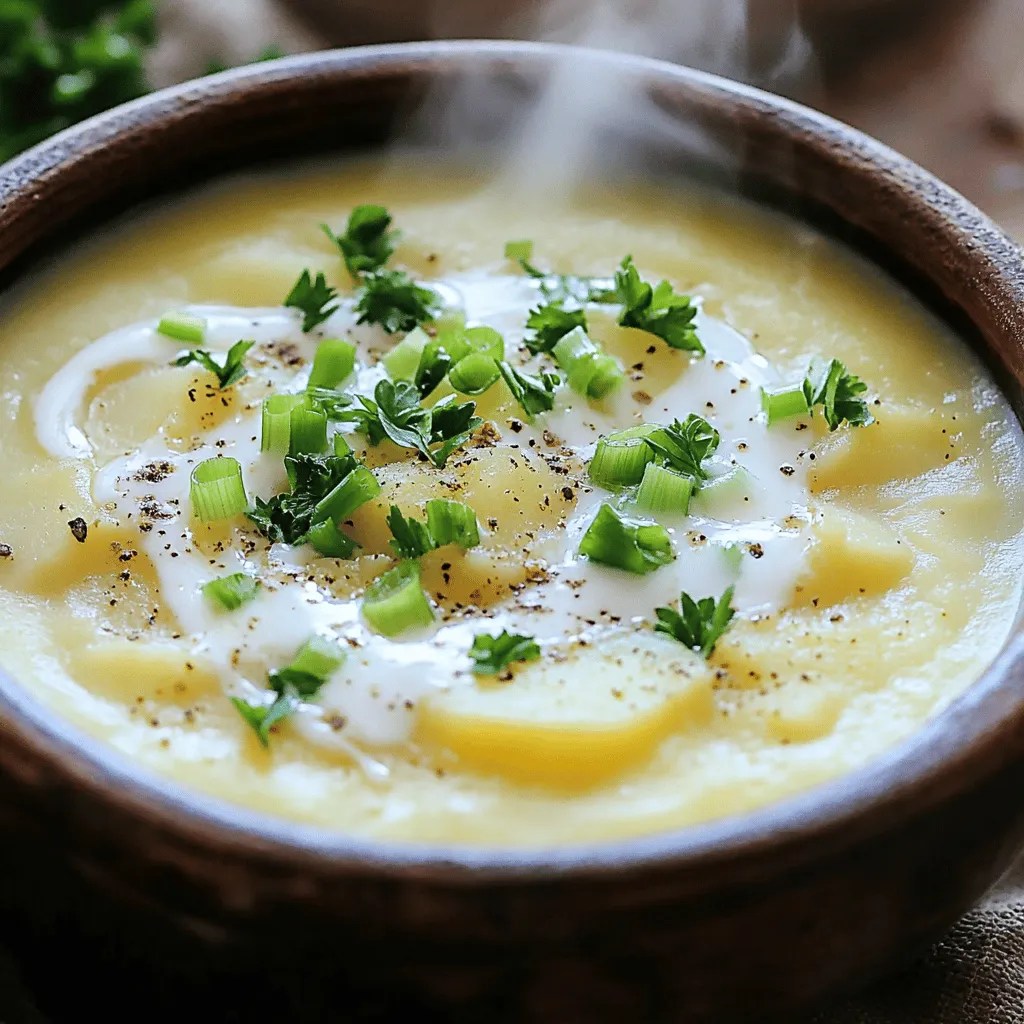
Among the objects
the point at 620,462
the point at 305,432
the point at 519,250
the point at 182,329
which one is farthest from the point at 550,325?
the point at 182,329

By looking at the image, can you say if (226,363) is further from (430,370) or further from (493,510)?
(493,510)

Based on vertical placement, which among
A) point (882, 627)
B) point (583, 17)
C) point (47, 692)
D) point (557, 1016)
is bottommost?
point (47, 692)

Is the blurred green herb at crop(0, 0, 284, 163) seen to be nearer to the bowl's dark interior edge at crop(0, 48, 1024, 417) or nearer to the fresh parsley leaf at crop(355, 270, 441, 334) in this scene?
the bowl's dark interior edge at crop(0, 48, 1024, 417)

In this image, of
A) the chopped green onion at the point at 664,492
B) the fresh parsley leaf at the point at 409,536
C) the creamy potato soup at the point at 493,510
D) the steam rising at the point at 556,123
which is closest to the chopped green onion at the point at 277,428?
the creamy potato soup at the point at 493,510

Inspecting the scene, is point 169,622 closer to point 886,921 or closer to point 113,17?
point 886,921

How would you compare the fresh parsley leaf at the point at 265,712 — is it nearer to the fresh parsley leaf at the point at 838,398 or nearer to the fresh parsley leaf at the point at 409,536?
the fresh parsley leaf at the point at 409,536

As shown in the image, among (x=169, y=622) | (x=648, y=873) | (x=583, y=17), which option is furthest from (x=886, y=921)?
(x=583, y=17)
